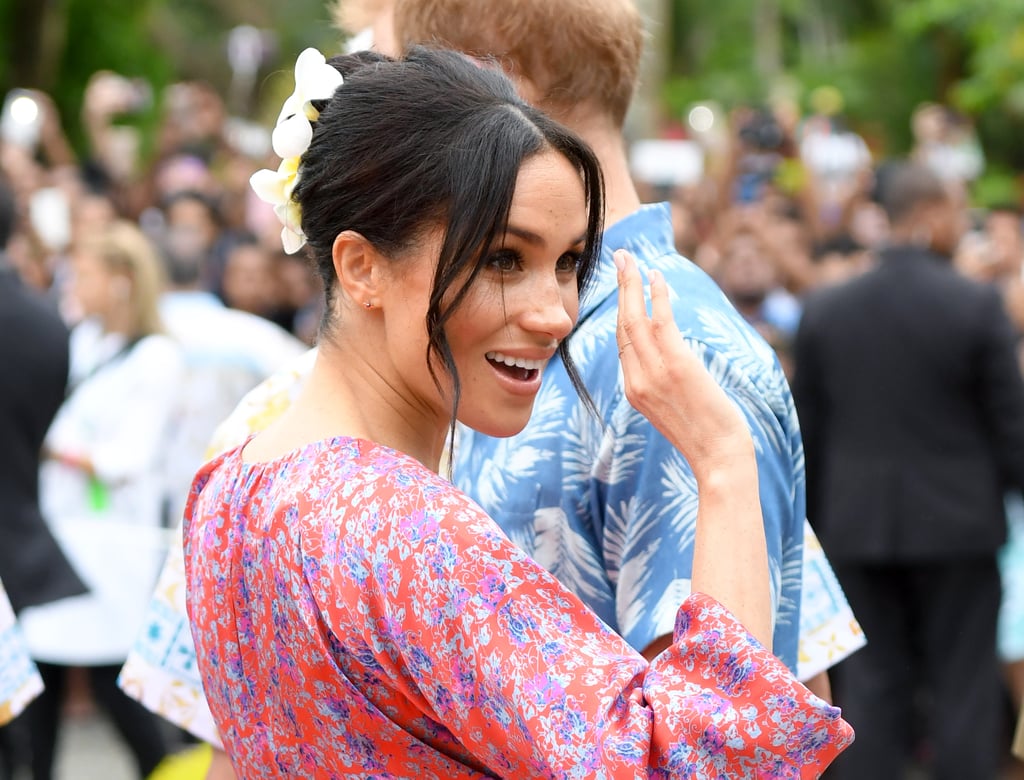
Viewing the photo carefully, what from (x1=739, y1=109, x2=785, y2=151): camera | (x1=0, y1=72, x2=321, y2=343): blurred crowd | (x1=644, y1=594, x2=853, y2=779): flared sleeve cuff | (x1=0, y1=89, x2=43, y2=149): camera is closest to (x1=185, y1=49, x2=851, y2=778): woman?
(x1=644, y1=594, x2=853, y2=779): flared sleeve cuff

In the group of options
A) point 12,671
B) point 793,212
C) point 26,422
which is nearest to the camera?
point 12,671

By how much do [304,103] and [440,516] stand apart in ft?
1.87

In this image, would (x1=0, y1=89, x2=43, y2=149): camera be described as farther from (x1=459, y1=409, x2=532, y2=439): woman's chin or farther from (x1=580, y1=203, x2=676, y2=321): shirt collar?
(x1=459, y1=409, x2=532, y2=439): woman's chin

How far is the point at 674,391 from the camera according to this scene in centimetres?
163

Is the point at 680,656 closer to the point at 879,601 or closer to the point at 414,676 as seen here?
the point at 414,676

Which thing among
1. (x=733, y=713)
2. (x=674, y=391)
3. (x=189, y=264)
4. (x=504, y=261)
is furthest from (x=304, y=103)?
(x=189, y=264)

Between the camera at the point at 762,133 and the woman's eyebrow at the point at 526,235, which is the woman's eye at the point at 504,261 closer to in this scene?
the woman's eyebrow at the point at 526,235

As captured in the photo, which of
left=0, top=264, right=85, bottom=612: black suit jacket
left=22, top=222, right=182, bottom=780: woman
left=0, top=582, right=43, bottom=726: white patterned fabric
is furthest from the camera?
left=22, top=222, right=182, bottom=780: woman

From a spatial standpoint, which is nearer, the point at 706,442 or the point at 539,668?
the point at 539,668

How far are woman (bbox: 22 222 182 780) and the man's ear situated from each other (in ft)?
12.5

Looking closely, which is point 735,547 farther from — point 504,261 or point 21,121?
point 21,121

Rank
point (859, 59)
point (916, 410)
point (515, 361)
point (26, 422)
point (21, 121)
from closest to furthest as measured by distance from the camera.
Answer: point (515, 361) < point (26, 422) < point (916, 410) < point (21, 121) < point (859, 59)

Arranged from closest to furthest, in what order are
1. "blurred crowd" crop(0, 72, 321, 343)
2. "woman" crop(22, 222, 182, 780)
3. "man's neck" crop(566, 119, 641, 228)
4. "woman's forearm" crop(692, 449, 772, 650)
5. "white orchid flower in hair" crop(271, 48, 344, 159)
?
"woman's forearm" crop(692, 449, 772, 650) < "white orchid flower in hair" crop(271, 48, 344, 159) < "man's neck" crop(566, 119, 641, 228) < "woman" crop(22, 222, 182, 780) < "blurred crowd" crop(0, 72, 321, 343)

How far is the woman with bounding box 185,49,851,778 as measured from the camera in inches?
56.2
